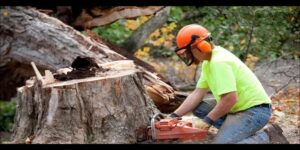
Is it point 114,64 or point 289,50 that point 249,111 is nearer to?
point 114,64

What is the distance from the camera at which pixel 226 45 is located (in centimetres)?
976

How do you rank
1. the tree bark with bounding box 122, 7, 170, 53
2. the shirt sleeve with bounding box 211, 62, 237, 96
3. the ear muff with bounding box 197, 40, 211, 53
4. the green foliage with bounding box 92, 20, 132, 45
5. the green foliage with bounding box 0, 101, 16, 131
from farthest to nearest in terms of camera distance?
the green foliage with bounding box 92, 20, 132, 45 → the green foliage with bounding box 0, 101, 16, 131 → the tree bark with bounding box 122, 7, 170, 53 → the ear muff with bounding box 197, 40, 211, 53 → the shirt sleeve with bounding box 211, 62, 237, 96

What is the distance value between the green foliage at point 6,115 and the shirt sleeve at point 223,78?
699cm

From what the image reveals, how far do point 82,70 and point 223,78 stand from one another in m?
1.51

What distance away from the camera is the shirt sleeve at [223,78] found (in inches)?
182

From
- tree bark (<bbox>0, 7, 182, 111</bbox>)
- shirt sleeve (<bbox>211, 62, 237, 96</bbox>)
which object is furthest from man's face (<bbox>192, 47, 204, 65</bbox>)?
tree bark (<bbox>0, 7, 182, 111</bbox>)

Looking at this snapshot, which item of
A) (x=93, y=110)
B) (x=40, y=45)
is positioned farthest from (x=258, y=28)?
(x=93, y=110)

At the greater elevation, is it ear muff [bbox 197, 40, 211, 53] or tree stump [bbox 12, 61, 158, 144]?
ear muff [bbox 197, 40, 211, 53]

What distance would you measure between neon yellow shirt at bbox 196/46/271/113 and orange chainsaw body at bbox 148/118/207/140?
0.39 m

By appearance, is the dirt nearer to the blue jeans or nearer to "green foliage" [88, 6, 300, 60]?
the blue jeans

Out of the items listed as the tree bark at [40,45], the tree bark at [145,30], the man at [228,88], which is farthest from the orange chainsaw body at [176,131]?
the tree bark at [145,30]

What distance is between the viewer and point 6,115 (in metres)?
11.0

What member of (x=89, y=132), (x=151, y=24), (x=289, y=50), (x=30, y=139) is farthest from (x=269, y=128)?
(x=151, y=24)

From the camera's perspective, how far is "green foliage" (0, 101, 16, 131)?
1087 centimetres
